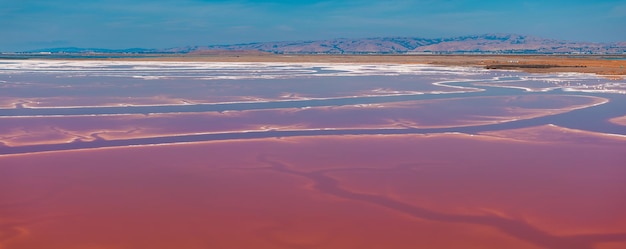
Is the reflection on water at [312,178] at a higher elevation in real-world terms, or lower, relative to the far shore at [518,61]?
higher

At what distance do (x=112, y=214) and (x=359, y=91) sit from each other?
16.1 m

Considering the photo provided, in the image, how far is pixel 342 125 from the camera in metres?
12.9

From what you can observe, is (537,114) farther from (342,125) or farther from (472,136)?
(342,125)

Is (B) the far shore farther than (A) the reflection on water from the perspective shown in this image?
Yes

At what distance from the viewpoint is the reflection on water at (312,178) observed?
5941 mm

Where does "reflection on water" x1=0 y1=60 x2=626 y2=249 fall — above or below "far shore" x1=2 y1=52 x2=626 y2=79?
above

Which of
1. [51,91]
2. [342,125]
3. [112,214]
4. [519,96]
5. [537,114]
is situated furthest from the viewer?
[51,91]

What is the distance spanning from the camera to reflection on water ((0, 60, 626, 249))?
5941 mm

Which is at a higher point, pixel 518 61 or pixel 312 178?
pixel 312 178

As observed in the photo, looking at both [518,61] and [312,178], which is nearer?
[312,178]

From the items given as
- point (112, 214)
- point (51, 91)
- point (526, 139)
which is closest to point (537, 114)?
point (526, 139)

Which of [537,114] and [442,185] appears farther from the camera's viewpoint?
[537,114]

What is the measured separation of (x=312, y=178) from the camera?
8109mm

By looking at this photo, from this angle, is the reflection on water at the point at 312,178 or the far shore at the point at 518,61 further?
the far shore at the point at 518,61
